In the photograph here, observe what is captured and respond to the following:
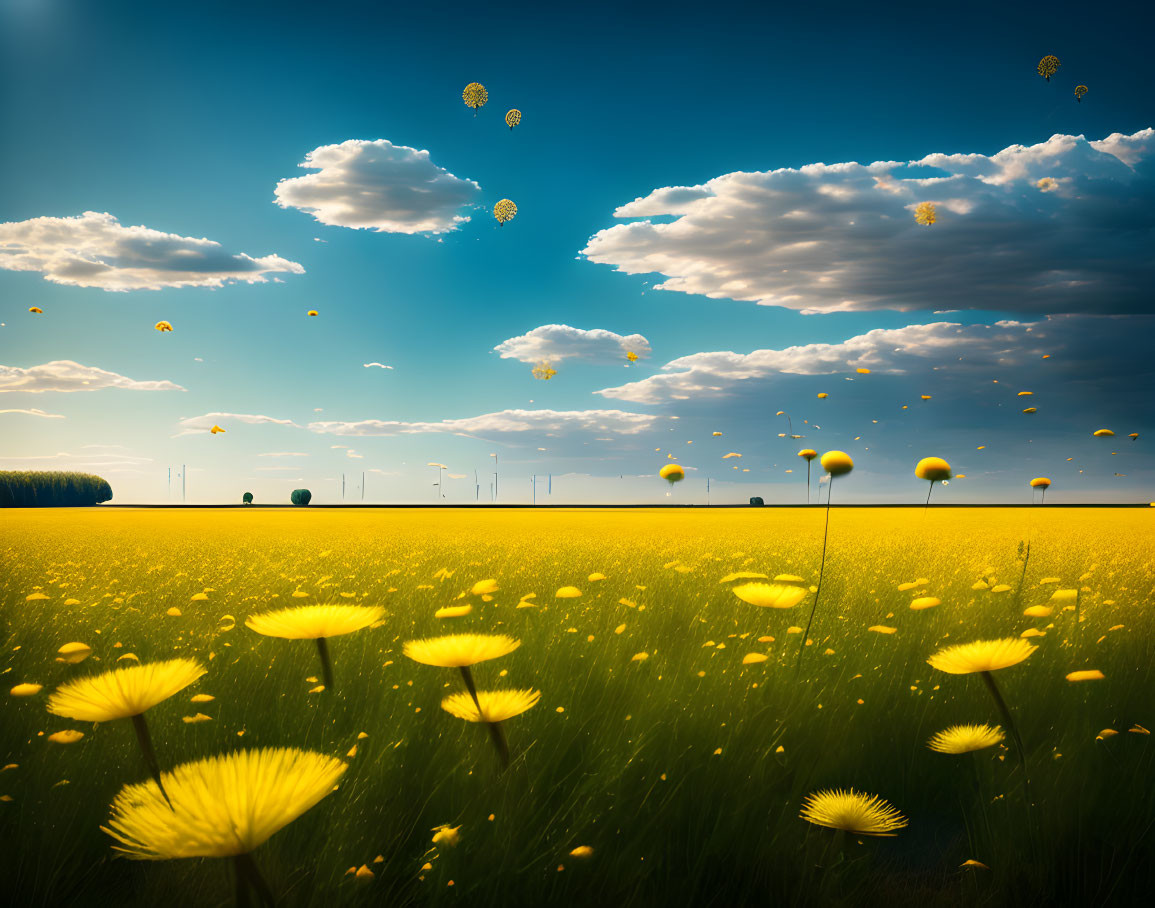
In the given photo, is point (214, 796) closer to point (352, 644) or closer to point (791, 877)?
point (791, 877)

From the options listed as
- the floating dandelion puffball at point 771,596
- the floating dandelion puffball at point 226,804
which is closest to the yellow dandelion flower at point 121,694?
the floating dandelion puffball at point 226,804

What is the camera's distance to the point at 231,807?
0.83m

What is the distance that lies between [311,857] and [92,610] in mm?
3979

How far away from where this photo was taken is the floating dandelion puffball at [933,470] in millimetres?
2584

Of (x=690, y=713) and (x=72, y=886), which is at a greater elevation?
(x=690, y=713)

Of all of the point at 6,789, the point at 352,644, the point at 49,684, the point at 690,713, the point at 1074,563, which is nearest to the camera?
the point at 6,789

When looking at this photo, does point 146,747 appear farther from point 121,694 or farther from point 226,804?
point 226,804

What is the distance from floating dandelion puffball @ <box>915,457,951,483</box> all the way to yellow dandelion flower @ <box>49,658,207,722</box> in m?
2.67

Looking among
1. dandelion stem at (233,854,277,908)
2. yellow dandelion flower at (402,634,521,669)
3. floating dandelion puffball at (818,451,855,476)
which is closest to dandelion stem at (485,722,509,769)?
yellow dandelion flower at (402,634,521,669)

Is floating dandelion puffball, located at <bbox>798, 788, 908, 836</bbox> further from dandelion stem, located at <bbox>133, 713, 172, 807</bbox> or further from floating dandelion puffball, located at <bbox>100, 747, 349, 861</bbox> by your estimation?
dandelion stem, located at <bbox>133, 713, 172, 807</bbox>

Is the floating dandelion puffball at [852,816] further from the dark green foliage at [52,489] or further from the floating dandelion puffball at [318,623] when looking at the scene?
the dark green foliage at [52,489]

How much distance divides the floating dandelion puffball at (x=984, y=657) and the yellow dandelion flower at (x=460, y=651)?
3.61 feet

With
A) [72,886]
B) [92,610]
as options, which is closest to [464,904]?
[72,886]

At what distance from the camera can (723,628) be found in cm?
384
